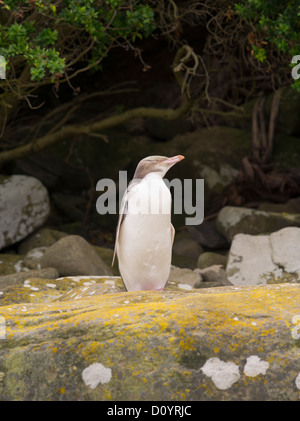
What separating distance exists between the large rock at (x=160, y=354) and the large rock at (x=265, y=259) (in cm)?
510

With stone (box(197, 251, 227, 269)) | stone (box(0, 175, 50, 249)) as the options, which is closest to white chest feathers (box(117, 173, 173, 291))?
stone (box(197, 251, 227, 269))

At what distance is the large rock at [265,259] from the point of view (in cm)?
885

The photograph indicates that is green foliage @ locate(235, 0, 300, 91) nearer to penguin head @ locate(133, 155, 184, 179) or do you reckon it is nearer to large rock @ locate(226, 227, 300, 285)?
large rock @ locate(226, 227, 300, 285)

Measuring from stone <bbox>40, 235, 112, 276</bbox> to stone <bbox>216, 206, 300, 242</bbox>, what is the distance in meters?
4.16

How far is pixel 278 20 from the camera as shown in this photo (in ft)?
26.1

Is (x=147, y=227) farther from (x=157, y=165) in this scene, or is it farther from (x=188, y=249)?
(x=188, y=249)

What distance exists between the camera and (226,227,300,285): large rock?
8852 mm

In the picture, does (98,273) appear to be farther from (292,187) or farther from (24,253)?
(292,187)

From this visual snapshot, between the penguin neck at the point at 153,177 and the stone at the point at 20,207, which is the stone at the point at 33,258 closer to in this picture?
the stone at the point at 20,207

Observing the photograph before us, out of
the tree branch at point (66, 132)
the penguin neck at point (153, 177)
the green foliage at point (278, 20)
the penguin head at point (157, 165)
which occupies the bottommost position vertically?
the penguin neck at point (153, 177)

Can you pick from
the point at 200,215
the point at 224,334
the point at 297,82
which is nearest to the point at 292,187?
the point at 200,215

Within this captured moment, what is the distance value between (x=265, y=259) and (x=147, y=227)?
4.05m

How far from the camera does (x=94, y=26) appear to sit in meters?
8.54

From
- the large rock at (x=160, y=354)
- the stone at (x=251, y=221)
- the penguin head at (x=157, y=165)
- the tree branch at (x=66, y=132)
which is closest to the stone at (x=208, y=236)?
the stone at (x=251, y=221)
